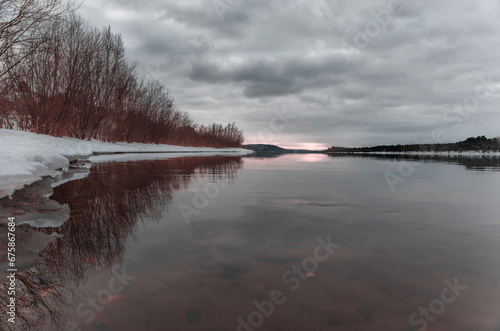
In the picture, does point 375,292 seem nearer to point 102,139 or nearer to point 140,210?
point 140,210

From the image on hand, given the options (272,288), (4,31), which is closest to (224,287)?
(272,288)

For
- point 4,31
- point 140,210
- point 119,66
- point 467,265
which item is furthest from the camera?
point 119,66

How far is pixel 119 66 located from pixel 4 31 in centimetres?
2957

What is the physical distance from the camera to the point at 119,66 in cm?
4047

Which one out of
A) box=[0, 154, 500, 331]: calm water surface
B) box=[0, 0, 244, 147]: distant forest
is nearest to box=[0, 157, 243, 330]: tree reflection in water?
box=[0, 154, 500, 331]: calm water surface

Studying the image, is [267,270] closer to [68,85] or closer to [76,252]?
[76,252]

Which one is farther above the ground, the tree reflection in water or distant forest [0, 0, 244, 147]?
distant forest [0, 0, 244, 147]

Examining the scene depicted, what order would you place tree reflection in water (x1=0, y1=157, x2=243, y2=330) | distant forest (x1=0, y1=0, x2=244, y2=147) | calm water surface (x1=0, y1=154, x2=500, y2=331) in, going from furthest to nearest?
1. distant forest (x1=0, y1=0, x2=244, y2=147)
2. tree reflection in water (x1=0, y1=157, x2=243, y2=330)
3. calm water surface (x1=0, y1=154, x2=500, y2=331)

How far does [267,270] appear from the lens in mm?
3324

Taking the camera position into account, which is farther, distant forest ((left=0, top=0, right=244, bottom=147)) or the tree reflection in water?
distant forest ((left=0, top=0, right=244, bottom=147))

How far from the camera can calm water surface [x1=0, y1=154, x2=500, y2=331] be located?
2.45m

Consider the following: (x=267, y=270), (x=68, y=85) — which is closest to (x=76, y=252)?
(x=267, y=270)

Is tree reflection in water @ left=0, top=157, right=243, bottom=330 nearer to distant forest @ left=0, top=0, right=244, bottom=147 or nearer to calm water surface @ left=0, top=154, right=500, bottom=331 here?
calm water surface @ left=0, top=154, right=500, bottom=331

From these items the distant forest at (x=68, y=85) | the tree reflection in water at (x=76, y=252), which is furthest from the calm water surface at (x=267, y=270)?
the distant forest at (x=68, y=85)
